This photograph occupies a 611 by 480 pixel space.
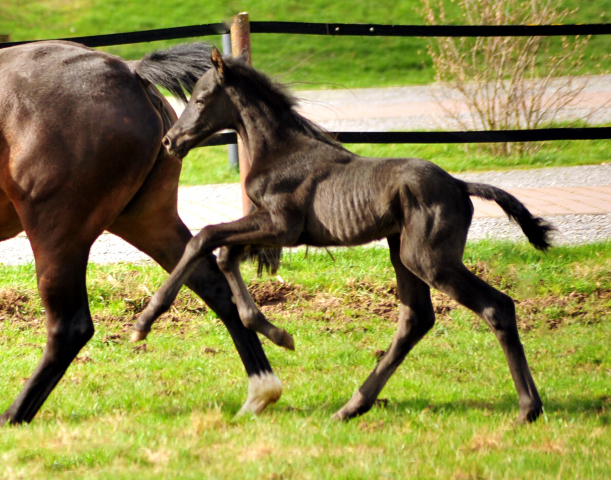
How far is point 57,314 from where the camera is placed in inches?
130

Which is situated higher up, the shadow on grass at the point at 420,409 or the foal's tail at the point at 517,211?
the foal's tail at the point at 517,211

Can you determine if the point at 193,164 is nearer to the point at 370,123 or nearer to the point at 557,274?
the point at 370,123

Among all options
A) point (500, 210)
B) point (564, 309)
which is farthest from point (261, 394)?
point (500, 210)

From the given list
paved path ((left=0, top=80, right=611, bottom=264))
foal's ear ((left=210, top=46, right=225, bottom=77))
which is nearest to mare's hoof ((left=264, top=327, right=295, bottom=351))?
foal's ear ((left=210, top=46, right=225, bottom=77))

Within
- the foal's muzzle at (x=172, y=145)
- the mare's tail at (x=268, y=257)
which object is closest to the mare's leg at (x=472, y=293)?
the mare's tail at (x=268, y=257)

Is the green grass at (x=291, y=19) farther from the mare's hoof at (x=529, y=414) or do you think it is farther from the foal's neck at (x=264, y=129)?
the mare's hoof at (x=529, y=414)

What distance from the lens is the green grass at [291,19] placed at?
19.0 metres

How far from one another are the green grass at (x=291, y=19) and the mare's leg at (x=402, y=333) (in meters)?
14.5

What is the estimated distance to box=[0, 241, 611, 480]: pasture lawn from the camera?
2809 mm

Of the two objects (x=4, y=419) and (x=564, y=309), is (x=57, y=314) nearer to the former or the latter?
(x=4, y=419)

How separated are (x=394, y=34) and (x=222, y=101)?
2.82m

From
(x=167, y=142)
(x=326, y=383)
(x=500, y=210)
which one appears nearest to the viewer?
(x=167, y=142)

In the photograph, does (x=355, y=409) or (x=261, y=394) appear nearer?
(x=355, y=409)

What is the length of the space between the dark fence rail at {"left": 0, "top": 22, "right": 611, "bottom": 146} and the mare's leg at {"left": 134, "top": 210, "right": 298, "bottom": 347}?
2.48m
